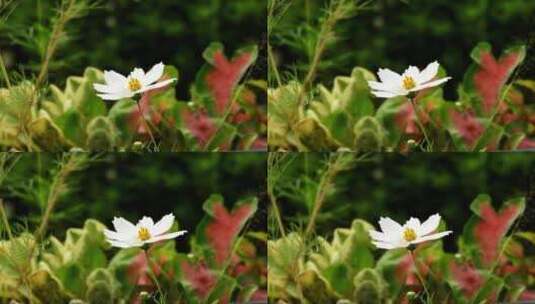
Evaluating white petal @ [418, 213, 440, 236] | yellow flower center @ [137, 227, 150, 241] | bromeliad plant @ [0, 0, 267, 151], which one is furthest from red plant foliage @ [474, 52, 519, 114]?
yellow flower center @ [137, 227, 150, 241]

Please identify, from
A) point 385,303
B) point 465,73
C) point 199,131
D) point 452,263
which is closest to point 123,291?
point 199,131

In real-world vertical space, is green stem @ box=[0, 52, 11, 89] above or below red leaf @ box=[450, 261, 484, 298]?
above

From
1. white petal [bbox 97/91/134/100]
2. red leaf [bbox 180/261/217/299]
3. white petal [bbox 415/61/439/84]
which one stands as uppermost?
white petal [bbox 415/61/439/84]

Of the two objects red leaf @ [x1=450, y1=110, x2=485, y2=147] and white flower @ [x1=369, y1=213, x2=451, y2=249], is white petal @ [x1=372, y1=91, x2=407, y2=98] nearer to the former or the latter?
red leaf @ [x1=450, y1=110, x2=485, y2=147]

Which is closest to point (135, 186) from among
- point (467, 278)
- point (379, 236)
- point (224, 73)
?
point (224, 73)

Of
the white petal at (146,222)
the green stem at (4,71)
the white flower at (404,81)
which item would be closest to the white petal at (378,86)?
the white flower at (404,81)

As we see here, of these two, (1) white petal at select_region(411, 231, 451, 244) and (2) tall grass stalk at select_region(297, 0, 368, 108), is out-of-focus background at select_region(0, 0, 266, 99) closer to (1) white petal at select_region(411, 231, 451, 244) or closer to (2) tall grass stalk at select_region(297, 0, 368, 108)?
(2) tall grass stalk at select_region(297, 0, 368, 108)
